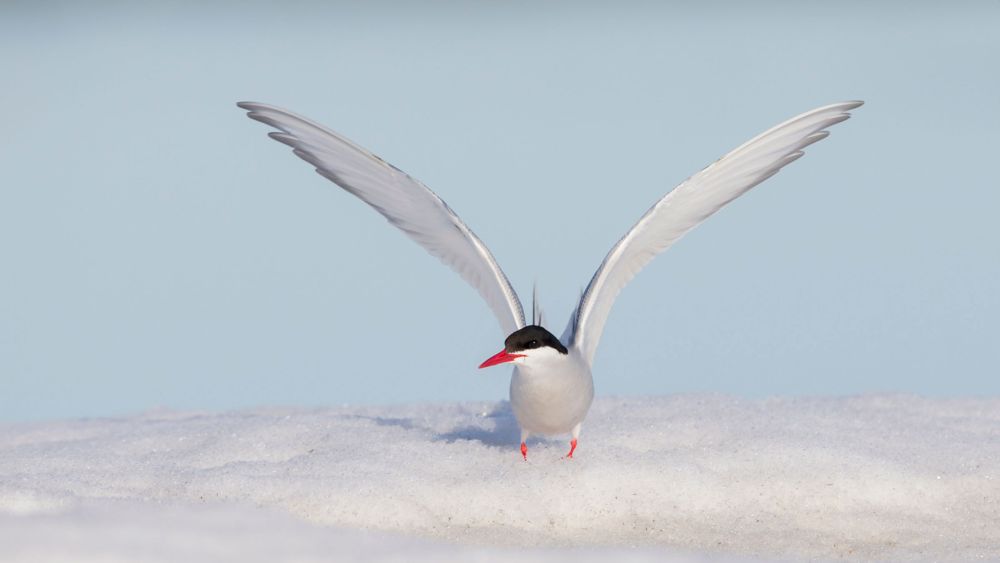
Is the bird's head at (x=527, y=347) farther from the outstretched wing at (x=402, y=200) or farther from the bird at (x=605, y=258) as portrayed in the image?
the outstretched wing at (x=402, y=200)

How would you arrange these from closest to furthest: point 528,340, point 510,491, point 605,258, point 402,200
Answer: point 510,491
point 528,340
point 605,258
point 402,200

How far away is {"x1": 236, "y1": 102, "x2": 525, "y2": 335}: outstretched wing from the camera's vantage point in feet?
13.9

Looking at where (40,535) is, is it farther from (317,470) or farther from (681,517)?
(681,517)

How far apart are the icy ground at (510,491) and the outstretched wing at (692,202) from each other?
0.50m

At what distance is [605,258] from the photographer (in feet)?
13.9

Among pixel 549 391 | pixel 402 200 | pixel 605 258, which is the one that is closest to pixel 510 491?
pixel 549 391

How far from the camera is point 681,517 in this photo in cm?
377

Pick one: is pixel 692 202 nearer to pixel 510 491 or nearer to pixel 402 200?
pixel 402 200

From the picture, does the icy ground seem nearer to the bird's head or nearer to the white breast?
the white breast

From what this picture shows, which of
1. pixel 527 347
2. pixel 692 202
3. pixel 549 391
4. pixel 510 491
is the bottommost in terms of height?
pixel 510 491

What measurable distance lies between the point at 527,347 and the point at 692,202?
2.95 feet

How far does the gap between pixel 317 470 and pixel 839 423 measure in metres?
2.15

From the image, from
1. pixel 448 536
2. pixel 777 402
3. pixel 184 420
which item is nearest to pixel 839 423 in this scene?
pixel 777 402

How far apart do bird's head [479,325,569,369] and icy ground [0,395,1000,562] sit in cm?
38
